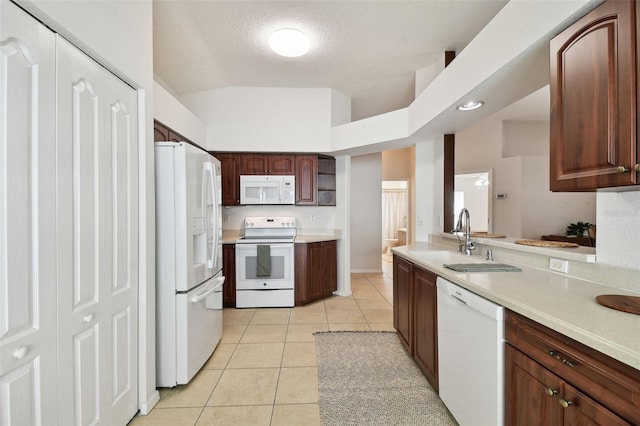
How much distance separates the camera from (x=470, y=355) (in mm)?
1401

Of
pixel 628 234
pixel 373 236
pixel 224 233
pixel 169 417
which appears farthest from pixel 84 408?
pixel 373 236

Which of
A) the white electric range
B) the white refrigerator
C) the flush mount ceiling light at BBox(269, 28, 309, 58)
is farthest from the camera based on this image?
the white electric range

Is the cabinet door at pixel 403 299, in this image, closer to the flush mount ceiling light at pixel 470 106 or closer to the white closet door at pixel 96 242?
the flush mount ceiling light at pixel 470 106

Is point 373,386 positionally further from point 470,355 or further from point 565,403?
point 565,403

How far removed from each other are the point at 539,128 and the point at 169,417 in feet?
22.9

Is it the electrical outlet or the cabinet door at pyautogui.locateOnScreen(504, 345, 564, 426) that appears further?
A: the electrical outlet

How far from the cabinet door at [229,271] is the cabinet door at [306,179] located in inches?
45.7

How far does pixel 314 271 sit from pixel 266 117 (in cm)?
231

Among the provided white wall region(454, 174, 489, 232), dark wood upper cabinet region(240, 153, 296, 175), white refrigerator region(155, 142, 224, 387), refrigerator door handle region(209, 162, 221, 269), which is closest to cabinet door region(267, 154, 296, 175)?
dark wood upper cabinet region(240, 153, 296, 175)

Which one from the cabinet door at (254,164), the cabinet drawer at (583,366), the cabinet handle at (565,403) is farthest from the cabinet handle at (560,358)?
the cabinet door at (254,164)

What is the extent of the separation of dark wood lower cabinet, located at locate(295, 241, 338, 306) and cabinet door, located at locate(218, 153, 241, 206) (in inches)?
47.4

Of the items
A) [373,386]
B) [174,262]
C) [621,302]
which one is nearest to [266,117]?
[174,262]

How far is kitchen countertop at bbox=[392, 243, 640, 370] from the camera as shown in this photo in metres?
0.79

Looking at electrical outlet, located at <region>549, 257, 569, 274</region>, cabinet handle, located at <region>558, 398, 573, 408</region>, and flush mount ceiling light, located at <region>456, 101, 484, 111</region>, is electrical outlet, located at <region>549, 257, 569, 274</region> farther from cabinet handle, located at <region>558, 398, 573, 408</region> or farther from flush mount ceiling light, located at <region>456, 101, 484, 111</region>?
flush mount ceiling light, located at <region>456, 101, 484, 111</region>
